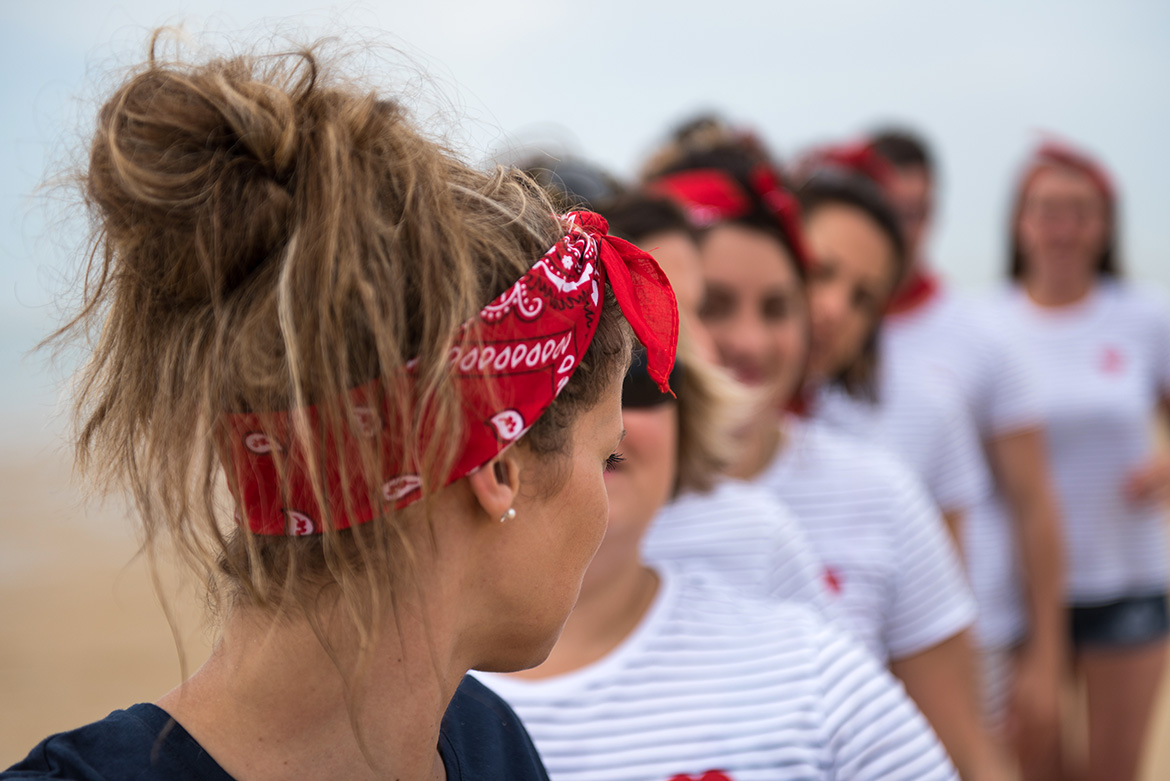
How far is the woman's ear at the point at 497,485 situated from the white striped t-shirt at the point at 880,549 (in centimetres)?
157

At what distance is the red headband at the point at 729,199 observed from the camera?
2.83m

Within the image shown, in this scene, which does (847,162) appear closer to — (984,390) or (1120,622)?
(984,390)

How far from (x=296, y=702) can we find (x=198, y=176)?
0.55 m

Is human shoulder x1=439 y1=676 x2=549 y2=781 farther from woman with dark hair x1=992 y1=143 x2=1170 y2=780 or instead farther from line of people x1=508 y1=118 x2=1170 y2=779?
woman with dark hair x1=992 y1=143 x2=1170 y2=780

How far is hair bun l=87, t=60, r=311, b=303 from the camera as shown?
93 centimetres

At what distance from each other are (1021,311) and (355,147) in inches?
176

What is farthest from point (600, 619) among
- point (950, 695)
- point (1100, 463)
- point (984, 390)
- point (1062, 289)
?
point (1062, 289)

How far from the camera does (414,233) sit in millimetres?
977

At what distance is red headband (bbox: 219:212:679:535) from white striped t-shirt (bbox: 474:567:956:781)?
776 mm

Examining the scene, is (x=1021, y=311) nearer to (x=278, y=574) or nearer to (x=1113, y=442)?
(x=1113, y=442)

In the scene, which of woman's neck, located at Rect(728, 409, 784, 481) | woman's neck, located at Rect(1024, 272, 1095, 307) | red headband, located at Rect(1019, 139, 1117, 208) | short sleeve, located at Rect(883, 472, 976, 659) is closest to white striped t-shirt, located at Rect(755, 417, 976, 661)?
short sleeve, located at Rect(883, 472, 976, 659)

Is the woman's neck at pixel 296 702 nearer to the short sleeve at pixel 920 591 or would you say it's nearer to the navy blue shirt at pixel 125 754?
the navy blue shirt at pixel 125 754

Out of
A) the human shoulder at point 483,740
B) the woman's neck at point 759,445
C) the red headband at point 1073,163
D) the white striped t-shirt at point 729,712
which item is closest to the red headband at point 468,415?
the human shoulder at point 483,740

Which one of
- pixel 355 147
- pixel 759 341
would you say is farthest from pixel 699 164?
pixel 355 147
